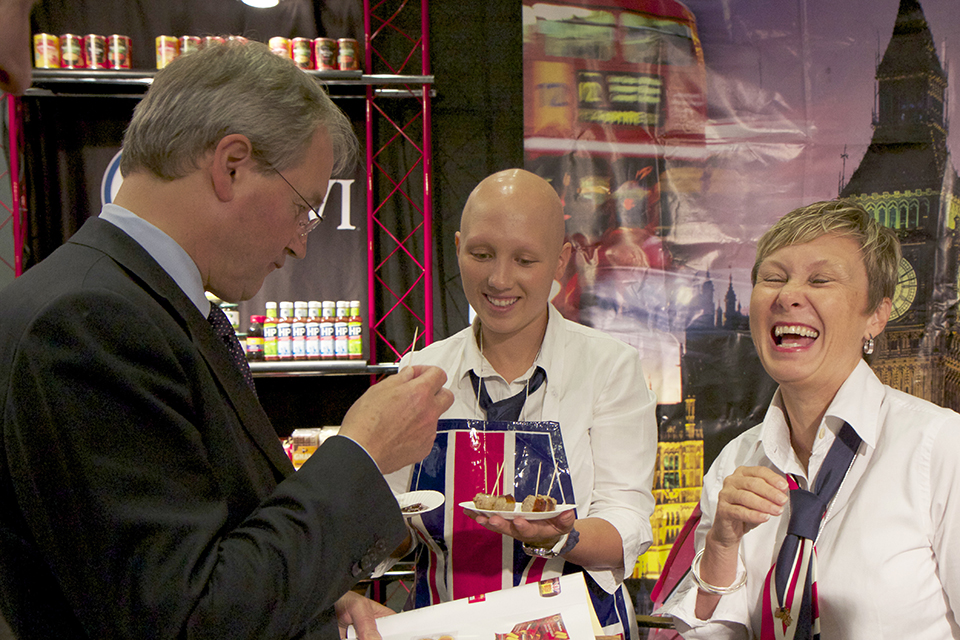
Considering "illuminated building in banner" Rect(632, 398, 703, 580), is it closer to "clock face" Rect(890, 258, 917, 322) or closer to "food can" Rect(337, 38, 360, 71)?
"clock face" Rect(890, 258, 917, 322)

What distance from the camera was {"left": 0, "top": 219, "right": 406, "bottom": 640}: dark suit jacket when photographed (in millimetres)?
727

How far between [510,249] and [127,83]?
326 cm

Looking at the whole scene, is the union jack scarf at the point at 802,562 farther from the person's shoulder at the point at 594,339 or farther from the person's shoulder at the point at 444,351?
the person's shoulder at the point at 444,351

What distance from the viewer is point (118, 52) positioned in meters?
3.92

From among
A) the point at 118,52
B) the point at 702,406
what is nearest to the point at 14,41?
the point at 118,52

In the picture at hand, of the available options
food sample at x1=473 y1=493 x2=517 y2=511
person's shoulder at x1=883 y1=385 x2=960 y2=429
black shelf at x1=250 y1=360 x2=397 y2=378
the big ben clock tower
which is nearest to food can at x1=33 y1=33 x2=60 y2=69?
black shelf at x1=250 y1=360 x2=397 y2=378

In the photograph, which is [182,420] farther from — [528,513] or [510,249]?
[510,249]

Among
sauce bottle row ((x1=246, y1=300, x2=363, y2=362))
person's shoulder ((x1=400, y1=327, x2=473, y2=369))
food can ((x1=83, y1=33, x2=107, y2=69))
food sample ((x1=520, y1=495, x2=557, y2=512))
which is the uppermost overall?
food can ((x1=83, y1=33, x2=107, y2=69))

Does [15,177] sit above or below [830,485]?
above

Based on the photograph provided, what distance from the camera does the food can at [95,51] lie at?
387 centimetres

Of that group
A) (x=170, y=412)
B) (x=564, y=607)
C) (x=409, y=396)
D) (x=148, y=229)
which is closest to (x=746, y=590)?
(x=564, y=607)

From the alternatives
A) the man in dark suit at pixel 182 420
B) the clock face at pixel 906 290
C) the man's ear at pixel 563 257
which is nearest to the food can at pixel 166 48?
the man's ear at pixel 563 257

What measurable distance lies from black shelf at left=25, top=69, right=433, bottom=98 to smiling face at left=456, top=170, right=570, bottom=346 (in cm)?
226

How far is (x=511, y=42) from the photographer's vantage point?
4355mm
